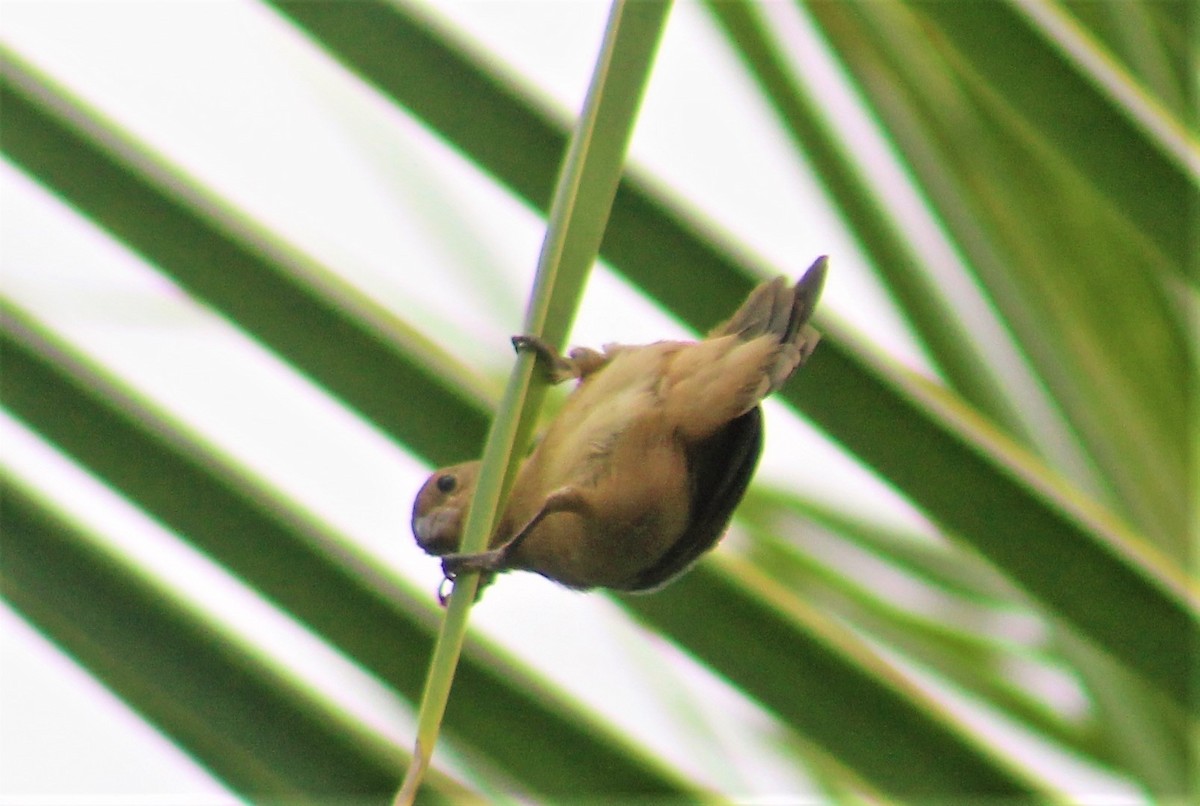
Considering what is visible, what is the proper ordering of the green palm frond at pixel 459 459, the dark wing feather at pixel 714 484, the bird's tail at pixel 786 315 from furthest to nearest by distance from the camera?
the dark wing feather at pixel 714 484
the bird's tail at pixel 786 315
the green palm frond at pixel 459 459

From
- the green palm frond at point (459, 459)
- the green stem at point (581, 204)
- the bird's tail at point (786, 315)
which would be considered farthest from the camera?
the bird's tail at point (786, 315)

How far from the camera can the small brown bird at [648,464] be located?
1492 millimetres

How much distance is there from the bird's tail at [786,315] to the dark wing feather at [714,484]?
0.14 m

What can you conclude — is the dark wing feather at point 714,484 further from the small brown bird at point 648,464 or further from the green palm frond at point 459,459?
the green palm frond at point 459,459

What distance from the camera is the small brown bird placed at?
1.49 m

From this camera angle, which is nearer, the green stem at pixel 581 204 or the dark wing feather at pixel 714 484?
the green stem at pixel 581 204

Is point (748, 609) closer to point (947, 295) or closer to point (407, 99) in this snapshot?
point (407, 99)

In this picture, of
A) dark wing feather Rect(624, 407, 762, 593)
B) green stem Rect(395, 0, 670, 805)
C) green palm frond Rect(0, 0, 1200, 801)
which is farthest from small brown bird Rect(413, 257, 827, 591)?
green stem Rect(395, 0, 670, 805)

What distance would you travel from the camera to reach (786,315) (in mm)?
1446

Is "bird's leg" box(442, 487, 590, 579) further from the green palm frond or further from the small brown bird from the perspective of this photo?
the green palm frond

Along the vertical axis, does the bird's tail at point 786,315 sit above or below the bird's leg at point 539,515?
above

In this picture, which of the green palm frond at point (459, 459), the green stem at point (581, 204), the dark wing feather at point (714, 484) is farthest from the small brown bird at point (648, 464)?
the green stem at point (581, 204)

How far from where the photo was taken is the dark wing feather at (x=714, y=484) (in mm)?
1490

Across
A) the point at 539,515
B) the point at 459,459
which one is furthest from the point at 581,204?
the point at 539,515
